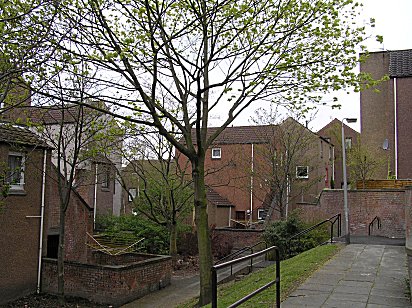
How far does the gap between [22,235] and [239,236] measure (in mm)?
13539

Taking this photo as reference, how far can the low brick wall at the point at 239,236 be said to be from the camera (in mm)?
26688

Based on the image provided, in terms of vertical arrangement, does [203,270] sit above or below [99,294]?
above

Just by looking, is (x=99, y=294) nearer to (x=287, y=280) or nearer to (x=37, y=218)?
(x=37, y=218)

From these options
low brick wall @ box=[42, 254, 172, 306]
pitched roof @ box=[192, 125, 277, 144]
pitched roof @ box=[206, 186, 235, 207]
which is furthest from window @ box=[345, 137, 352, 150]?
low brick wall @ box=[42, 254, 172, 306]

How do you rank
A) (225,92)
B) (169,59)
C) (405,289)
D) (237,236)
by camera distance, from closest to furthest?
(405,289) < (225,92) < (169,59) < (237,236)

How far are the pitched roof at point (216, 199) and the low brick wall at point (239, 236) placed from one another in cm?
686

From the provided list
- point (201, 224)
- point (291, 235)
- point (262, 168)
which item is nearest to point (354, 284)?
point (201, 224)

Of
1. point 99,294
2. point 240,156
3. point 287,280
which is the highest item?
point 240,156

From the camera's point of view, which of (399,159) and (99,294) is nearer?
(99,294)

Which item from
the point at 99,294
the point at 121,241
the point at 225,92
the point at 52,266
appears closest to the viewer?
the point at 225,92

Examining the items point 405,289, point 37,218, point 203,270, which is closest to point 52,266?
point 37,218

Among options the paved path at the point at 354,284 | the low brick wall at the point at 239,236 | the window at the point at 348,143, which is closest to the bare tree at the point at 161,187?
the low brick wall at the point at 239,236

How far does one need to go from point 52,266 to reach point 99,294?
235cm

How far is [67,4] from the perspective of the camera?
941cm
